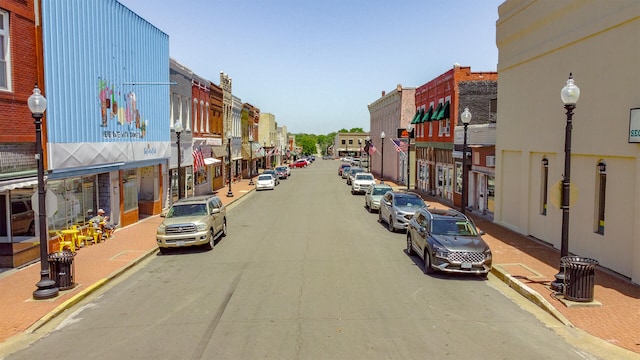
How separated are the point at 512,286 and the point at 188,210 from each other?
36.2 feet

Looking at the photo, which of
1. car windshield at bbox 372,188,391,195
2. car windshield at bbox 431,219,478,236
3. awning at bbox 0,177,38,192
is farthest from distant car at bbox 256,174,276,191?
car windshield at bbox 431,219,478,236

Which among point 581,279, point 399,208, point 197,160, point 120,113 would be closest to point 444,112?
point 399,208

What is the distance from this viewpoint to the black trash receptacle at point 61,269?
1254cm

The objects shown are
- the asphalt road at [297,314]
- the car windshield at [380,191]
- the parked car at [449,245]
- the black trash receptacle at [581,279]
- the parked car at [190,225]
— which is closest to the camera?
the asphalt road at [297,314]

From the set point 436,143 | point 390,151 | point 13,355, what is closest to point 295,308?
point 13,355

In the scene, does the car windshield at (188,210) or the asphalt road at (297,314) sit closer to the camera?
the asphalt road at (297,314)

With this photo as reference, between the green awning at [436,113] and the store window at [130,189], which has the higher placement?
the green awning at [436,113]

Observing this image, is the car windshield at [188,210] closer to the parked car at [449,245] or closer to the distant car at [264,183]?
the parked car at [449,245]

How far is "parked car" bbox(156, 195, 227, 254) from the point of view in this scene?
56.5 feet

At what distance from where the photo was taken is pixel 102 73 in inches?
797

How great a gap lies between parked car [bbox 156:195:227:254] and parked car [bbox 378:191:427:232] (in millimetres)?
7302

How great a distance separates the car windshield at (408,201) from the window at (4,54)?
49.0ft

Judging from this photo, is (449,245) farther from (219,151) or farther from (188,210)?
(219,151)

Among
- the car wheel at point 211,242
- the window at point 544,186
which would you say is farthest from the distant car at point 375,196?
the car wheel at point 211,242
